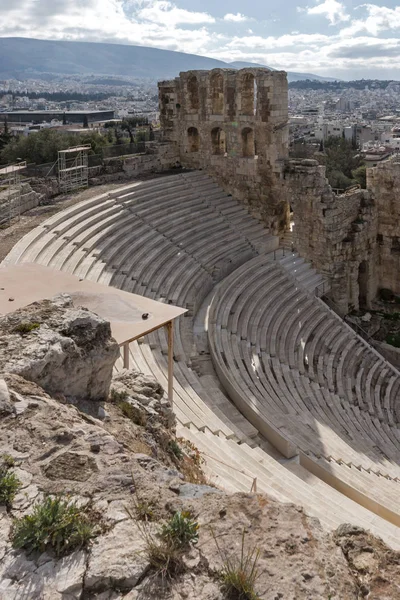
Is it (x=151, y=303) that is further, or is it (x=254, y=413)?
(x=254, y=413)

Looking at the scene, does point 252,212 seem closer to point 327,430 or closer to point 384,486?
point 327,430

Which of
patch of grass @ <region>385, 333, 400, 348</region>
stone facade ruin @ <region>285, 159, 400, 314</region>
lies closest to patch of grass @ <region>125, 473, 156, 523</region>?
patch of grass @ <region>385, 333, 400, 348</region>

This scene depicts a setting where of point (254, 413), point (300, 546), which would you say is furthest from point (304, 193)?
point (300, 546)

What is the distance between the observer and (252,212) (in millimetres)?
23531

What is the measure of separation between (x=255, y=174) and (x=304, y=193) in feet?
7.87

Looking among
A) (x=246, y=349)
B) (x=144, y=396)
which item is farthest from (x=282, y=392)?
(x=144, y=396)

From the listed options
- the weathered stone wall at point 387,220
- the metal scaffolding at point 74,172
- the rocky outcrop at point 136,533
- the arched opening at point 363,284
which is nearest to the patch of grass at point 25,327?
the rocky outcrop at point 136,533

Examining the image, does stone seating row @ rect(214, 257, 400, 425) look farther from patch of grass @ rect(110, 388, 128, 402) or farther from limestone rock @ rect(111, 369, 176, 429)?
patch of grass @ rect(110, 388, 128, 402)

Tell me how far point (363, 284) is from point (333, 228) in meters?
2.99

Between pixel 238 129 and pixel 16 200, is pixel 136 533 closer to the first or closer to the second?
pixel 16 200

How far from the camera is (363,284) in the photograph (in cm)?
2338

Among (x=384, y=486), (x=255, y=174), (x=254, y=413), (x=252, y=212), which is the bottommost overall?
(x=384, y=486)

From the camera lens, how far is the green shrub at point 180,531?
398 centimetres

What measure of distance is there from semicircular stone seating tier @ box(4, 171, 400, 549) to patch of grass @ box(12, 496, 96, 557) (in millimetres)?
3551
